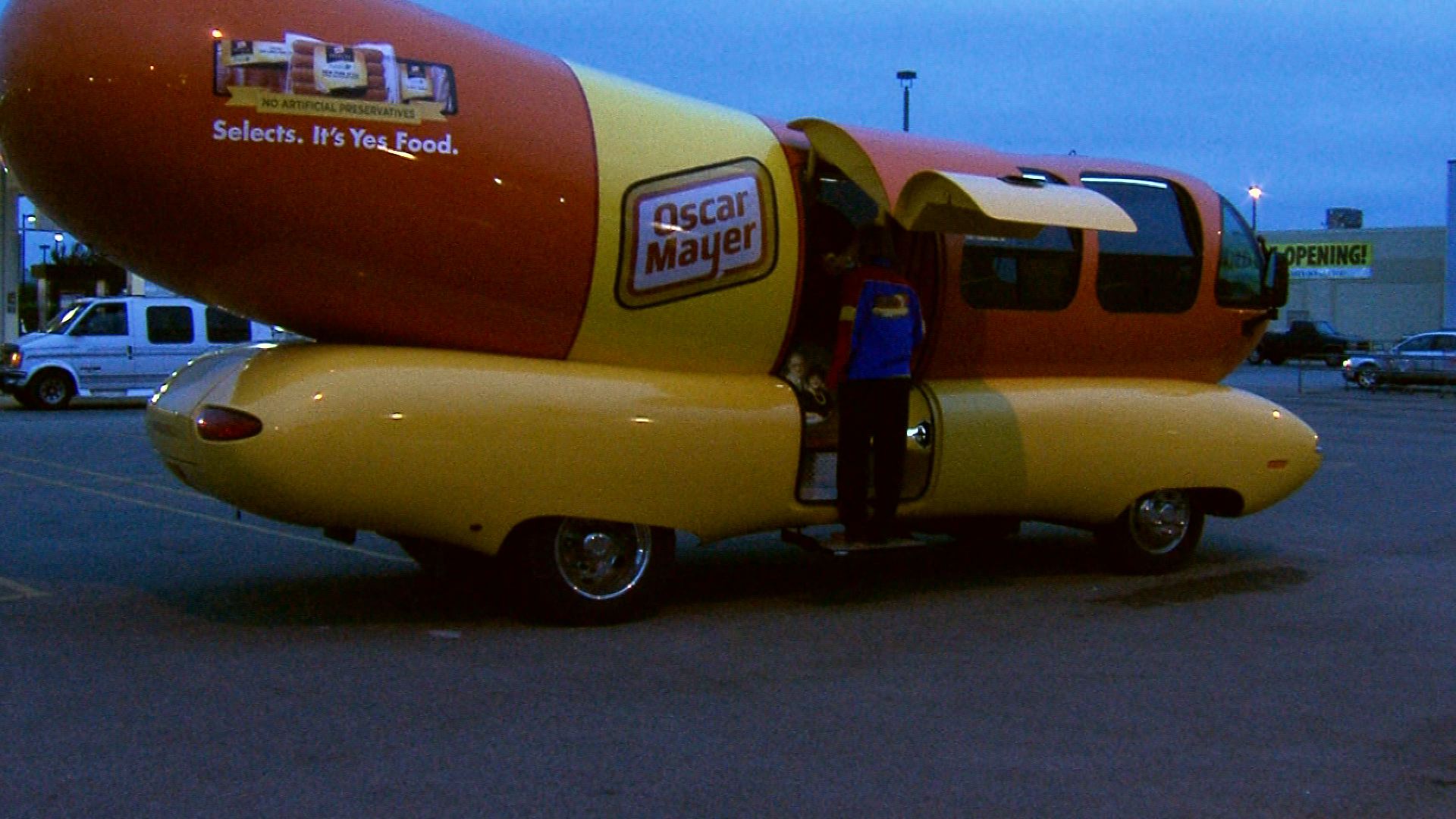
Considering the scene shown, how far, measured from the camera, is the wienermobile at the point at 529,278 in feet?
20.0

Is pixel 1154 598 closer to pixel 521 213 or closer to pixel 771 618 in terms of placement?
pixel 771 618

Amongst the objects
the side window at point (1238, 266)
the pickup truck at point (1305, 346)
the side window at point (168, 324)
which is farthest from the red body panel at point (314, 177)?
the pickup truck at point (1305, 346)

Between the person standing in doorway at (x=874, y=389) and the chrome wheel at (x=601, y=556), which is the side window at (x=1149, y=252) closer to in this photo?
the person standing in doorway at (x=874, y=389)

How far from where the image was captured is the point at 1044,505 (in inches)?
336

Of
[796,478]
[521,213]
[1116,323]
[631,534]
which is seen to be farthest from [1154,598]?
[521,213]

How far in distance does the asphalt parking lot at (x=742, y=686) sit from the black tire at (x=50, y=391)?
14.5m

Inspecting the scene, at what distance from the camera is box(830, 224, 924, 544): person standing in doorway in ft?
25.1

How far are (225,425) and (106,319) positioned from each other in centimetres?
1905

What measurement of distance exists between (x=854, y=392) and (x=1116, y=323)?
6.97 ft

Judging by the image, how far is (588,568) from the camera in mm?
7152

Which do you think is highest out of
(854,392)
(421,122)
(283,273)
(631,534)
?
(421,122)

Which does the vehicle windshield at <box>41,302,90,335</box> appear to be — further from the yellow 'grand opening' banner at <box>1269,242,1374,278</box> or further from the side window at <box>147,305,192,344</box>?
the yellow 'grand opening' banner at <box>1269,242,1374,278</box>

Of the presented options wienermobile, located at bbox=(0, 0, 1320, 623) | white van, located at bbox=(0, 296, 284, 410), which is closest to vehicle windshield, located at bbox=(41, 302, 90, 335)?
white van, located at bbox=(0, 296, 284, 410)

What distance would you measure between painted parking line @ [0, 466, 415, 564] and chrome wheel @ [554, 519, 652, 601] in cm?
221
